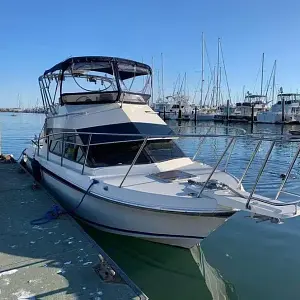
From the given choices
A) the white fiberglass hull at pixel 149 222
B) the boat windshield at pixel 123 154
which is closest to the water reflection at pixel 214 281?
the white fiberglass hull at pixel 149 222

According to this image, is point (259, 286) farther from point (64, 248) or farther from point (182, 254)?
point (64, 248)

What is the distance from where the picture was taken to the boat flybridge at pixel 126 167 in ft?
15.4

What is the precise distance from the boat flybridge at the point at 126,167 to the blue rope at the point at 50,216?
421mm

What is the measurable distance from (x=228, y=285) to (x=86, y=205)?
2849 mm

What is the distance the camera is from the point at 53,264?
4.34m

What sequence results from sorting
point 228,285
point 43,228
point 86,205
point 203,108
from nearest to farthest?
point 228,285 < point 43,228 < point 86,205 < point 203,108

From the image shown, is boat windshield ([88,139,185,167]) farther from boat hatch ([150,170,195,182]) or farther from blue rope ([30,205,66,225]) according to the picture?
blue rope ([30,205,66,225])

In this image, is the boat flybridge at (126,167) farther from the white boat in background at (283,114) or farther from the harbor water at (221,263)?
the white boat in background at (283,114)

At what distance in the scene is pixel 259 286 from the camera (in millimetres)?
4961

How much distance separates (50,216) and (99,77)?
4334 mm

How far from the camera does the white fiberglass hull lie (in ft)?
16.0

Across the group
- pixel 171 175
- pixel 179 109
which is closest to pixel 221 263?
pixel 171 175

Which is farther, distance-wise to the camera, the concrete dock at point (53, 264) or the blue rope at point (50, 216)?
the blue rope at point (50, 216)

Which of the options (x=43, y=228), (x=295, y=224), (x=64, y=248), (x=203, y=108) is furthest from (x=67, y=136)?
(x=203, y=108)
